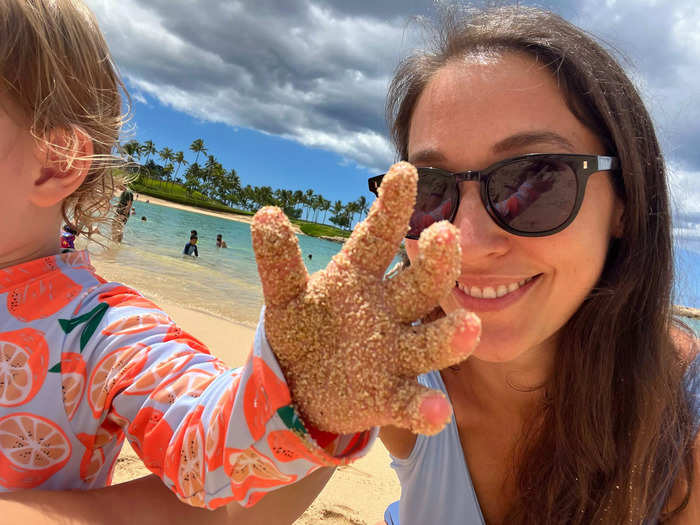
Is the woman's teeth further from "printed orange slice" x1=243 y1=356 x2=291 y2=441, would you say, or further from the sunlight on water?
the sunlight on water

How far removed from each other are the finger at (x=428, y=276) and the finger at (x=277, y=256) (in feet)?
0.61

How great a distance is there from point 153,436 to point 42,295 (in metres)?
0.67

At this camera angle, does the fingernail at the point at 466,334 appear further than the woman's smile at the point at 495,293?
No

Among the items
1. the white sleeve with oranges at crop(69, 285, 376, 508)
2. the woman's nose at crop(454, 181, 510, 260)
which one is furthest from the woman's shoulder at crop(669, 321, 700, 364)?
the white sleeve with oranges at crop(69, 285, 376, 508)

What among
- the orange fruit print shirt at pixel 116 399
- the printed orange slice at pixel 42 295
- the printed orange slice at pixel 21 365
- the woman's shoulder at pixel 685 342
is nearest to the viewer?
the orange fruit print shirt at pixel 116 399

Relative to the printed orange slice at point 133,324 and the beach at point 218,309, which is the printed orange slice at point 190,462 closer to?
the printed orange slice at point 133,324

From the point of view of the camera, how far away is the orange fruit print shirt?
3.05ft

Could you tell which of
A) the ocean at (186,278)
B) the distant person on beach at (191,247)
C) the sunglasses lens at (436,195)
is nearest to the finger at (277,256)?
the sunglasses lens at (436,195)

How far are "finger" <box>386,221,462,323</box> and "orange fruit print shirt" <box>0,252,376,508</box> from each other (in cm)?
29

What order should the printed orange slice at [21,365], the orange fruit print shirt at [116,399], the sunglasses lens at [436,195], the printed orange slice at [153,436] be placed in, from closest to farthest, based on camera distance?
the orange fruit print shirt at [116,399], the printed orange slice at [153,436], the printed orange slice at [21,365], the sunglasses lens at [436,195]

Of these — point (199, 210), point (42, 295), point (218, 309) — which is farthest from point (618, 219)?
point (199, 210)

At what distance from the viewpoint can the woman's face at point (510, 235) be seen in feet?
5.09

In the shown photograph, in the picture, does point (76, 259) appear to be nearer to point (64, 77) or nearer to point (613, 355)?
point (64, 77)

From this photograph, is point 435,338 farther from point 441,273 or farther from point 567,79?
point 567,79
